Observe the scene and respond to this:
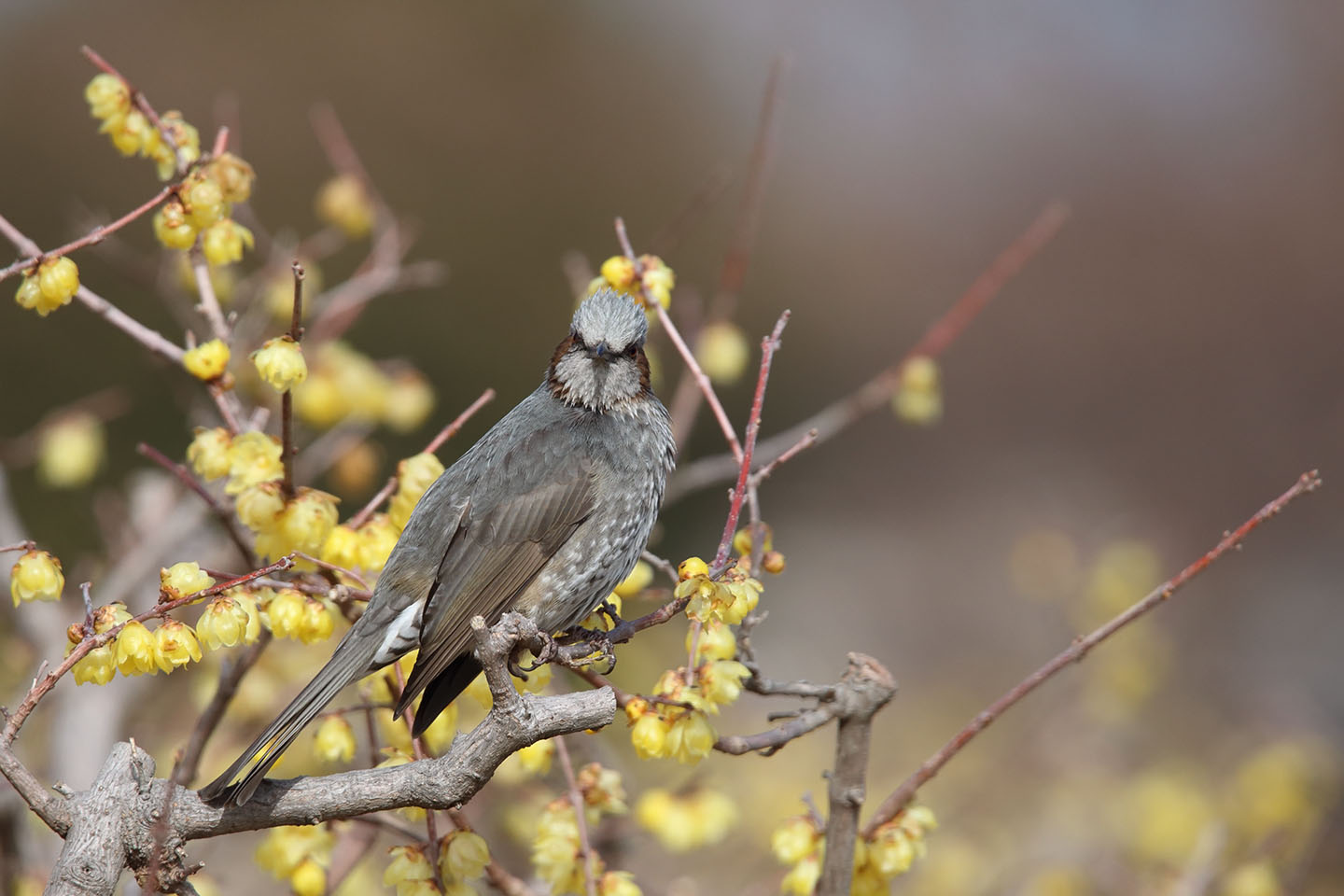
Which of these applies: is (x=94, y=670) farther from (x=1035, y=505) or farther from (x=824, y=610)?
(x=1035, y=505)

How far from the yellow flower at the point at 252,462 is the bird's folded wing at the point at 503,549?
1.61 ft

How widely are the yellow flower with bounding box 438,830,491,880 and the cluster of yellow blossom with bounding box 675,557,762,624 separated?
599mm

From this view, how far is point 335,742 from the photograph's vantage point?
2352mm

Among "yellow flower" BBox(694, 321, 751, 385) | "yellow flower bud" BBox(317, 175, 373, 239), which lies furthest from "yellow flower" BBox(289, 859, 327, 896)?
"yellow flower bud" BBox(317, 175, 373, 239)

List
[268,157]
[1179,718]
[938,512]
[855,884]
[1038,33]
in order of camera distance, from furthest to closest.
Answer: [1038,33] < [938,512] < [268,157] < [1179,718] < [855,884]

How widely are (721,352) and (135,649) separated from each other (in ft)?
6.69

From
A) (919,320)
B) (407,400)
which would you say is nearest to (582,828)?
(407,400)

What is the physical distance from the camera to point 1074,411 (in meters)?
12.4

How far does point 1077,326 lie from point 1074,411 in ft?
2.94

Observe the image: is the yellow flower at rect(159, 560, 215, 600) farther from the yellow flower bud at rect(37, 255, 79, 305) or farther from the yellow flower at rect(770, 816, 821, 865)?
the yellow flower at rect(770, 816, 821, 865)

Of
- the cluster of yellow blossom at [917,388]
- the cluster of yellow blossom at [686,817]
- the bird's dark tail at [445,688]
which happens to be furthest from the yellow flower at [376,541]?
the cluster of yellow blossom at [917,388]

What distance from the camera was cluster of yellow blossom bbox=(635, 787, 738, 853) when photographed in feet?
9.10

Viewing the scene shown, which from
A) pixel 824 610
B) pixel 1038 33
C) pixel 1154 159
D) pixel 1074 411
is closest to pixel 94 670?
pixel 824 610

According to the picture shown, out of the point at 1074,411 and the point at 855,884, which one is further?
the point at 1074,411
